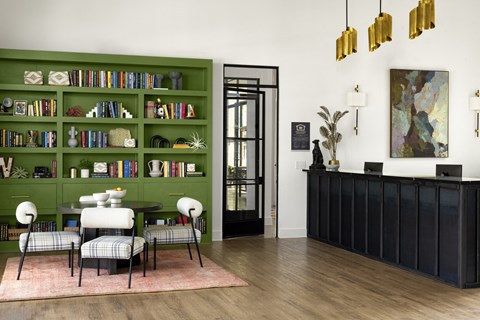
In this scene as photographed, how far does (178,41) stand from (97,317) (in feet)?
17.4

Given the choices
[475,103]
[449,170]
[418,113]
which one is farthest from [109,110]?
[475,103]

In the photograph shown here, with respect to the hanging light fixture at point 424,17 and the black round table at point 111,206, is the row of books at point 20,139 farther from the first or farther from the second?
the hanging light fixture at point 424,17

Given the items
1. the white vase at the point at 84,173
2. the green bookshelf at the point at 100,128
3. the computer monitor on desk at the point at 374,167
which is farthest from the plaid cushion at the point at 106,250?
the computer monitor on desk at the point at 374,167

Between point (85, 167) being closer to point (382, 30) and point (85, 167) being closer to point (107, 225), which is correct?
point (107, 225)

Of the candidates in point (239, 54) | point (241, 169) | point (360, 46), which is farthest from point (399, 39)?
point (241, 169)

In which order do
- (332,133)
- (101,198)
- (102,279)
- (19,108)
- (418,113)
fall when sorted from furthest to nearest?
1. (418,113)
2. (332,133)
3. (19,108)
4. (101,198)
5. (102,279)

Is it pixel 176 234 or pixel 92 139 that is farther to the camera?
pixel 92 139

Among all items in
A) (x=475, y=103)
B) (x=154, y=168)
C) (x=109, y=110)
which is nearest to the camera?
(x=109, y=110)

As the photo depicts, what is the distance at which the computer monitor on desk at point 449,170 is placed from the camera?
7.91 meters

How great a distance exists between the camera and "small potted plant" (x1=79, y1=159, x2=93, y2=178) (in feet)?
29.2

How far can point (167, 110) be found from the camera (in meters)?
9.26

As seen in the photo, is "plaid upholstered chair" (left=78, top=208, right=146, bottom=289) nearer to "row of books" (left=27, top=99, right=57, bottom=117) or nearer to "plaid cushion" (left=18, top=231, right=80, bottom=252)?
"plaid cushion" (left=18, top=231, right=80, bottom=252)

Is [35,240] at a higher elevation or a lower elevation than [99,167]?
lower

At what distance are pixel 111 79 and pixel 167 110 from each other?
930 millimetres
